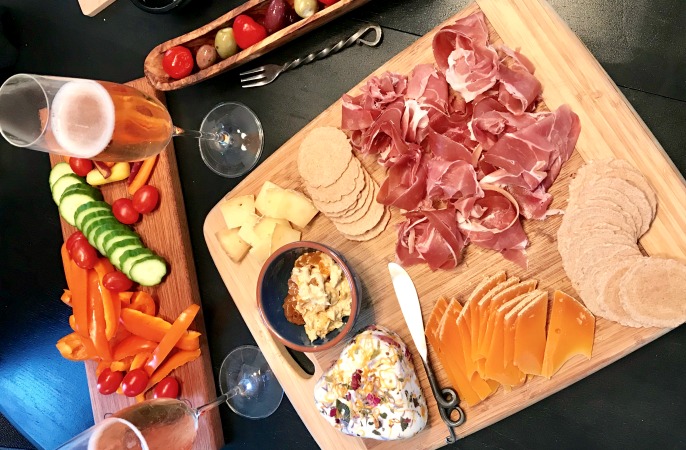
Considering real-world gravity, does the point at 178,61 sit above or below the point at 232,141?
above

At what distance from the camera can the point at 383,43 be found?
2.22 m

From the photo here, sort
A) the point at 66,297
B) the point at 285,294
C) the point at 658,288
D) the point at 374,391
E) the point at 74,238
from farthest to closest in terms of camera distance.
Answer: the point at 66,297 → the point at 74,238 → the point at 285,294 → the point at 374,391 → the point at 658,288

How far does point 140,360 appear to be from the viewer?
2455mm

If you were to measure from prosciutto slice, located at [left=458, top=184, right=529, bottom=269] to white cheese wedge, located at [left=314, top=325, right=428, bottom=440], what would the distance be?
45cm

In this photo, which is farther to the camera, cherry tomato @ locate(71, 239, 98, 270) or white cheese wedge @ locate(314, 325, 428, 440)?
cherry tomato @ locate(71, 239, 98, 270)

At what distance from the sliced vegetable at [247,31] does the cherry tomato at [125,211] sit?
0.84 meters

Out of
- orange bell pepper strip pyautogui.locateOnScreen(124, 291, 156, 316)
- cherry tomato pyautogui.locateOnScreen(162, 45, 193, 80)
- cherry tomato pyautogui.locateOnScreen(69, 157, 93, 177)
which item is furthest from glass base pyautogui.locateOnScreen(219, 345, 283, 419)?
cherry tomato pyautogui.locateOnScreen(162, 45, 193, 80)

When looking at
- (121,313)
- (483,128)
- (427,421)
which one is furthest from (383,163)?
(121,313)

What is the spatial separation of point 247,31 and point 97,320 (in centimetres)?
130

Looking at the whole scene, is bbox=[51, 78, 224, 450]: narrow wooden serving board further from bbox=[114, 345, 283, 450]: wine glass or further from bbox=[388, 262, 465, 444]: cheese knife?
bbox=[388, 262, 465, 444]: cheese knife

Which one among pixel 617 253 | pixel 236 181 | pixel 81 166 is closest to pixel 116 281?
pixel 81 166

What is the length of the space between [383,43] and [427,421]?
1348mm

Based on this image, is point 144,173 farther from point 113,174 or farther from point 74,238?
point 74,238

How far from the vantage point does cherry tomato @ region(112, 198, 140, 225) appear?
2.50 metres
